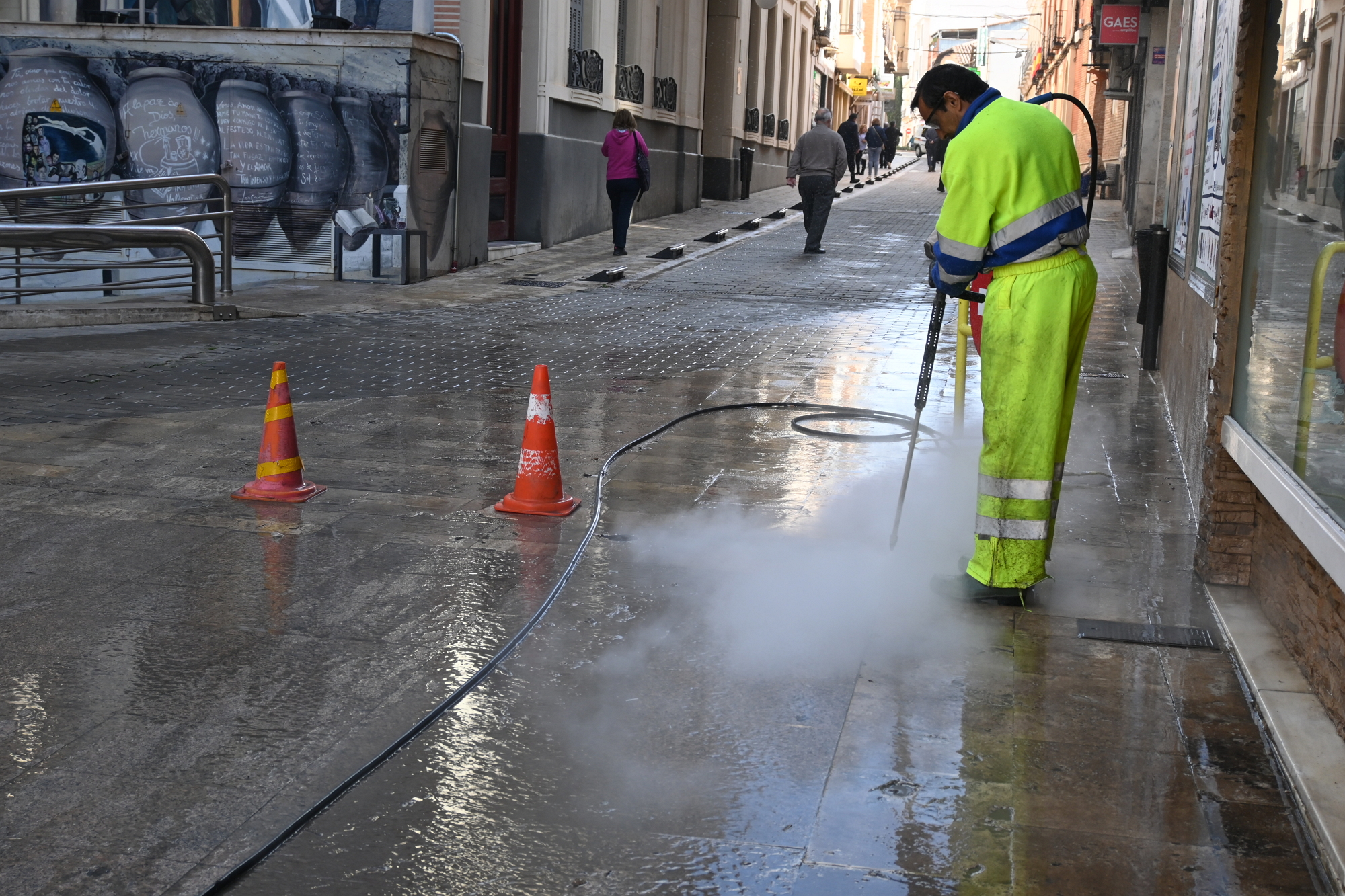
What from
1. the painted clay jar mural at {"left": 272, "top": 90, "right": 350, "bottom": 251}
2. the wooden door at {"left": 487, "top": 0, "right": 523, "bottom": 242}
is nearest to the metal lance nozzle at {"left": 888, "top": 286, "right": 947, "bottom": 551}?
the painted clay jar mural at {"left": 272, "top": 90, "right": 350, "bottom": 251}

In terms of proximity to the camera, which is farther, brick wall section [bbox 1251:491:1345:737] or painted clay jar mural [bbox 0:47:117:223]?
painted clay jar mural [bbox 0:47:117:223]

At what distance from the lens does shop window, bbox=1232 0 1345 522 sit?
12.7ft

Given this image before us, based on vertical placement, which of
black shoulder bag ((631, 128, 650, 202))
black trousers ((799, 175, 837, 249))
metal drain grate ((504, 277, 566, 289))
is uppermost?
black shoulder bag ((631, 128, 650, 202))

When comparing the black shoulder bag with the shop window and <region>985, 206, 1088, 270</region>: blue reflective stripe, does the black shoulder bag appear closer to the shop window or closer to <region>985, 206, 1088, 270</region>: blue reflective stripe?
the shop window

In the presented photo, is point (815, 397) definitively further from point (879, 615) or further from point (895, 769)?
point (895, 769)

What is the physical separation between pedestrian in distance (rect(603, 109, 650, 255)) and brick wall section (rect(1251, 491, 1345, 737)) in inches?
548

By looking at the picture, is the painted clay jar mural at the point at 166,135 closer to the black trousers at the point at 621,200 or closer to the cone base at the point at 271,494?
the black trousers at the point at 621,200

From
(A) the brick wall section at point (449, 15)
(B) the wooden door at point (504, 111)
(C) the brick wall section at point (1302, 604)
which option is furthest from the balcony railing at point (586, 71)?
(C) the brick wall section at point (1302, 604)

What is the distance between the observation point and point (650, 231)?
72.0 ft

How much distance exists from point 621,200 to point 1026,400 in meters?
14.2

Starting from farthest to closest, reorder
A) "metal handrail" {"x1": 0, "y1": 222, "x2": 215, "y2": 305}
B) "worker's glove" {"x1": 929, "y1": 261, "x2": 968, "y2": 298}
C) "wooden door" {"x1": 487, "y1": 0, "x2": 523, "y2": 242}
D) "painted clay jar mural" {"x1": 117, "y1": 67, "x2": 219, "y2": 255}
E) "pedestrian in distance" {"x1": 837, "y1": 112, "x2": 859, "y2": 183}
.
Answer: "pedestrian in distance" {"x1": 837, "y1": 112, "x2": 859, "y2": 183} → "wooden door" {"x1": 487, "y1": 0, "x2": 523, "y2": 242} → "painted clay jar mural" {"x1": 117, "y1": 67, "x2": 219, "y2": 255} → "metal handrail" {"x1": 0, "y1": 222, "x2": 215, "y2": 305} → "worker's glove" {"x1": 929, "y1": 261, "x2": 968, "y2": 298}

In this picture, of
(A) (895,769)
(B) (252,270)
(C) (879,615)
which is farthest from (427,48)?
(A) (895,769)

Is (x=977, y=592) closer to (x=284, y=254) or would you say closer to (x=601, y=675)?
(x=601, y=675)

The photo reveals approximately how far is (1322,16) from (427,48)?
1180 centimetres
